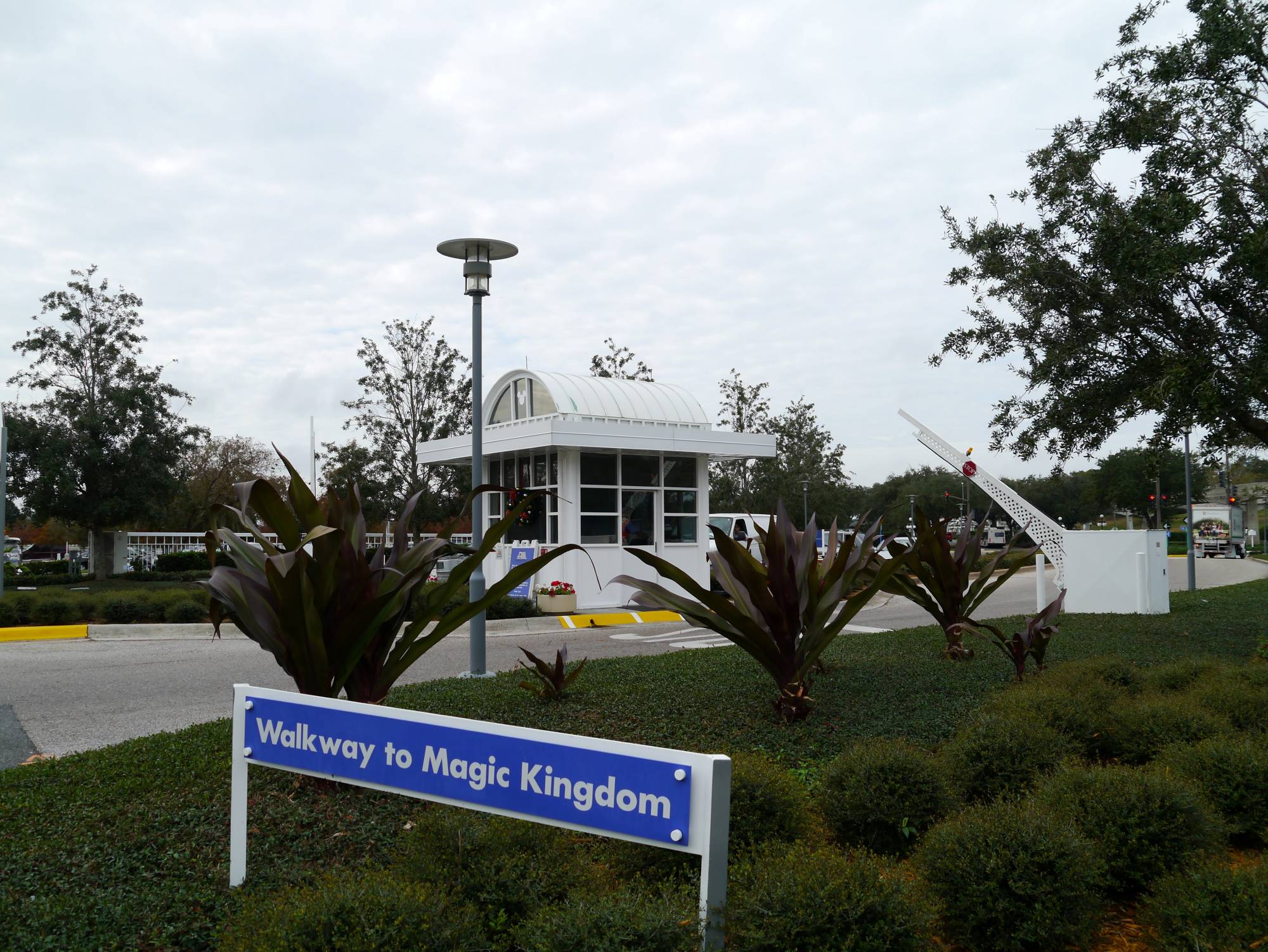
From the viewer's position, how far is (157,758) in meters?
5.43

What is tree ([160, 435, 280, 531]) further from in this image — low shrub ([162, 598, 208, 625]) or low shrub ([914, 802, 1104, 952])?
low shrub ([914, 802, 1104, 952])

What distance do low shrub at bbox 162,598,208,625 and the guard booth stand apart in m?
4.78

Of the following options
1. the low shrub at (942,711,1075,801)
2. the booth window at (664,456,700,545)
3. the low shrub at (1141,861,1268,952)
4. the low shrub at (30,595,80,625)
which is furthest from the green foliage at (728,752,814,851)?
the booth window at (664,456,700,545)

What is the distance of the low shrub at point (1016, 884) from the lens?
305cm

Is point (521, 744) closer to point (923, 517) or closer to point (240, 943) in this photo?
point (240, 943)

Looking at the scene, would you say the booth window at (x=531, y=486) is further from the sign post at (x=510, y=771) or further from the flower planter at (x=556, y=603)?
the sign post at (x=510, y=771)

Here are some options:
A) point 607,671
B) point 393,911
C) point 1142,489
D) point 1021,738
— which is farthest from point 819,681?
point 1142,489

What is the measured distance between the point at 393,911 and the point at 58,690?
28.0 ft

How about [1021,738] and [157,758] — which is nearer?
[1021,738]

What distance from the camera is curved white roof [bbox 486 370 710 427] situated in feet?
63.3

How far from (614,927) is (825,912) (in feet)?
1.87

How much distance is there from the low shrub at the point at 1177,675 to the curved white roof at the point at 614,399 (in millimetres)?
13260

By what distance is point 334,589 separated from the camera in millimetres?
4957

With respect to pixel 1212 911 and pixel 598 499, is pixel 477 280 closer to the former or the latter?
pixel 1212 911
